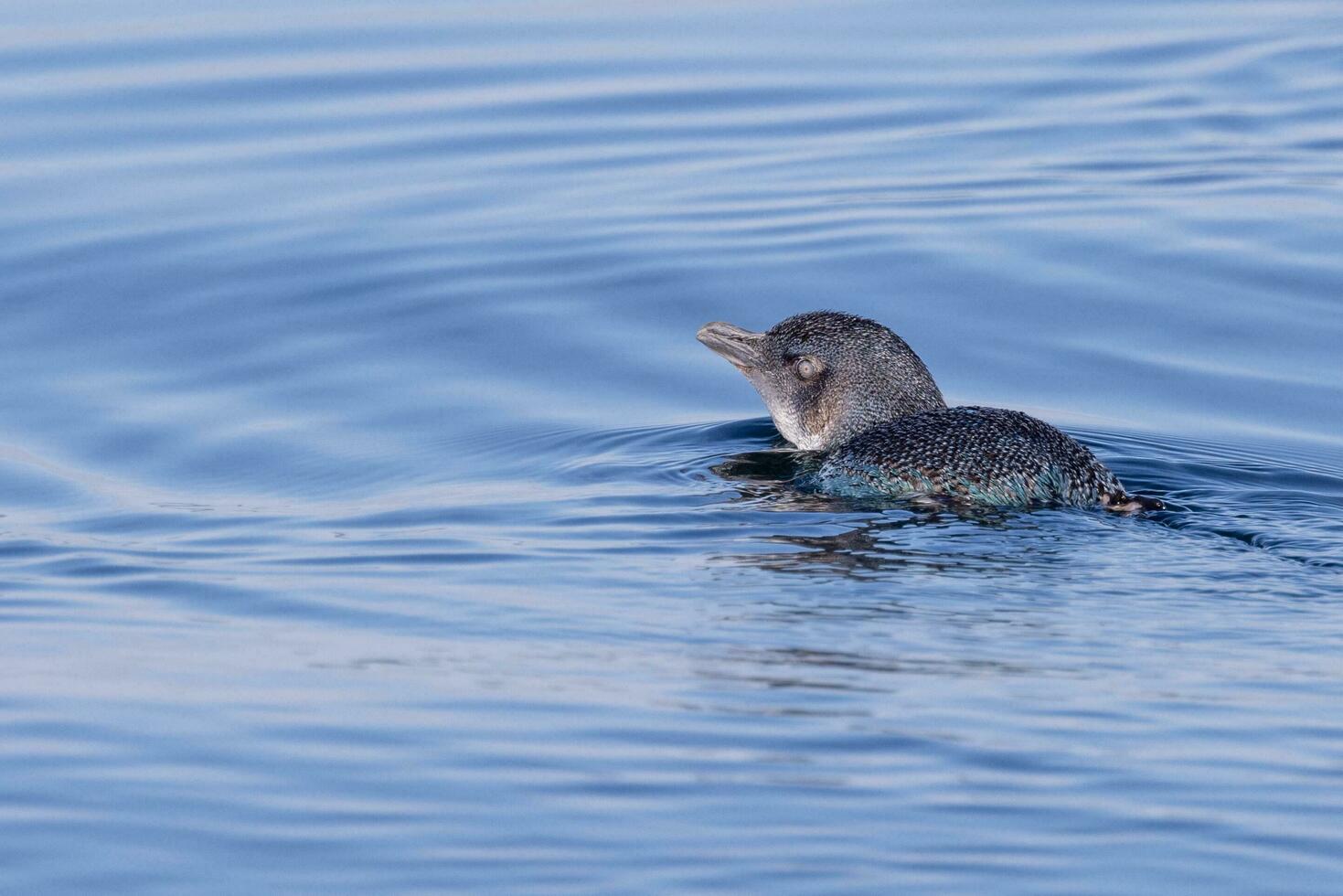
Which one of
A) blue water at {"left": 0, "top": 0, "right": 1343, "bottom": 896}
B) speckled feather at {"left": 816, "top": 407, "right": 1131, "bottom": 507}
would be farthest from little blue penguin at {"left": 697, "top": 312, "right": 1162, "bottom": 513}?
blue water at {"left": 0, "top": 0, "right": 1343, "bottom": 896}

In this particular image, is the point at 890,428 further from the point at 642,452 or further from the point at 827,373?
the point at 642,452

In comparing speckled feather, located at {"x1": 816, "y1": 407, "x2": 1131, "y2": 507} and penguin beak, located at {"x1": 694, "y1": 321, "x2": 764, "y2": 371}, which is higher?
penguin beak, located at {"x1": 694, "y1": 321, "x2": 764, "y2": 371}

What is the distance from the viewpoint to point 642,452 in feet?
33.3

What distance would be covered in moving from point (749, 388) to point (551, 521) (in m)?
3.12

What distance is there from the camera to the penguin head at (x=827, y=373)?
1006 centimetres

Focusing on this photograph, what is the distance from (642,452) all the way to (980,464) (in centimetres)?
203

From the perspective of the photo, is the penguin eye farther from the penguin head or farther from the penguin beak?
the penguin beak

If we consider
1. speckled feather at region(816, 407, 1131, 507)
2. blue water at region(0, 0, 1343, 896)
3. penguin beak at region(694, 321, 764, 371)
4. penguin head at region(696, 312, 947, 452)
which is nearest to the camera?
blue water at region(0, 0, 1343, 896)

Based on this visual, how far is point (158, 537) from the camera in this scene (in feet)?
28.3

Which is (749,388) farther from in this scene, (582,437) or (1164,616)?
(1164,616)

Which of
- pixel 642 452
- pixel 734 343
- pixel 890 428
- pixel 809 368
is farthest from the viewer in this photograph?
pixel 734 343

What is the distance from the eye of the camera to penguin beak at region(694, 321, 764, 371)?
10531mm

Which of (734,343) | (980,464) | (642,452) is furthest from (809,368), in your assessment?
(980,464)

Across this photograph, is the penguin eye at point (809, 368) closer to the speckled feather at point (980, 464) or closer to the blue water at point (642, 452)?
the blue water at point (642, 452)
